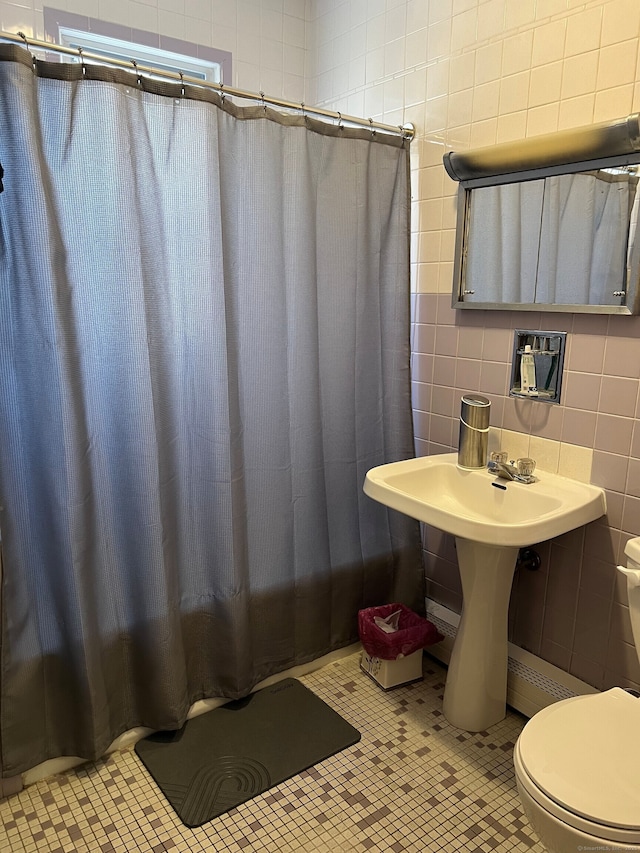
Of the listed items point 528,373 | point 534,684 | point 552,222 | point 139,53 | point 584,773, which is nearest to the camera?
point 584,773

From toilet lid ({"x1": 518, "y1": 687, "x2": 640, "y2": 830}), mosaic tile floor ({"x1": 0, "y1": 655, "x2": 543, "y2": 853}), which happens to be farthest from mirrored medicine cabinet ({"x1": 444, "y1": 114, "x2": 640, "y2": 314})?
mosaic tile floor ({"x1": 0, "y1": 655, "x2": 543, "y2": 853})

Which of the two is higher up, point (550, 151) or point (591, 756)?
point (550, 151)

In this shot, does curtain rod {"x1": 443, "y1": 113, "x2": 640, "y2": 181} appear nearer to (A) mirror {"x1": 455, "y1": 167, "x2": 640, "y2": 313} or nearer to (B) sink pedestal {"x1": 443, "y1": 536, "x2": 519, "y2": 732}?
(A) mirror {"x1": 455, "y1": 167, "x2": 640, "y2": 313}

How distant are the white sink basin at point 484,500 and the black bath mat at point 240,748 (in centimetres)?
79

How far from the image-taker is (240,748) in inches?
75.3

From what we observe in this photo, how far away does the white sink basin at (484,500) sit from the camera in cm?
161

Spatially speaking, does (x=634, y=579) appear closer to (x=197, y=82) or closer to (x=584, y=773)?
(x=584, y=773)

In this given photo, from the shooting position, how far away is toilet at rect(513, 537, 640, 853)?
3.76 feet

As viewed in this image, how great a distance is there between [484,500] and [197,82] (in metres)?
1.47

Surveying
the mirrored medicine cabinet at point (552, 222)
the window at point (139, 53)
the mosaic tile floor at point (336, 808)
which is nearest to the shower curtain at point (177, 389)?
the mosaic tile floor at point (336, 808)

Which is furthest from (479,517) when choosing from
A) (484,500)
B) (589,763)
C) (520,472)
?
(589,763)

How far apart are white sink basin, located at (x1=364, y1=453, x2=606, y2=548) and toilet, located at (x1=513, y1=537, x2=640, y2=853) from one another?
16.1 inches

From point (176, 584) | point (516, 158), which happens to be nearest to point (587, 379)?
point (516, 158)

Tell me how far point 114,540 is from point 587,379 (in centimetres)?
144
